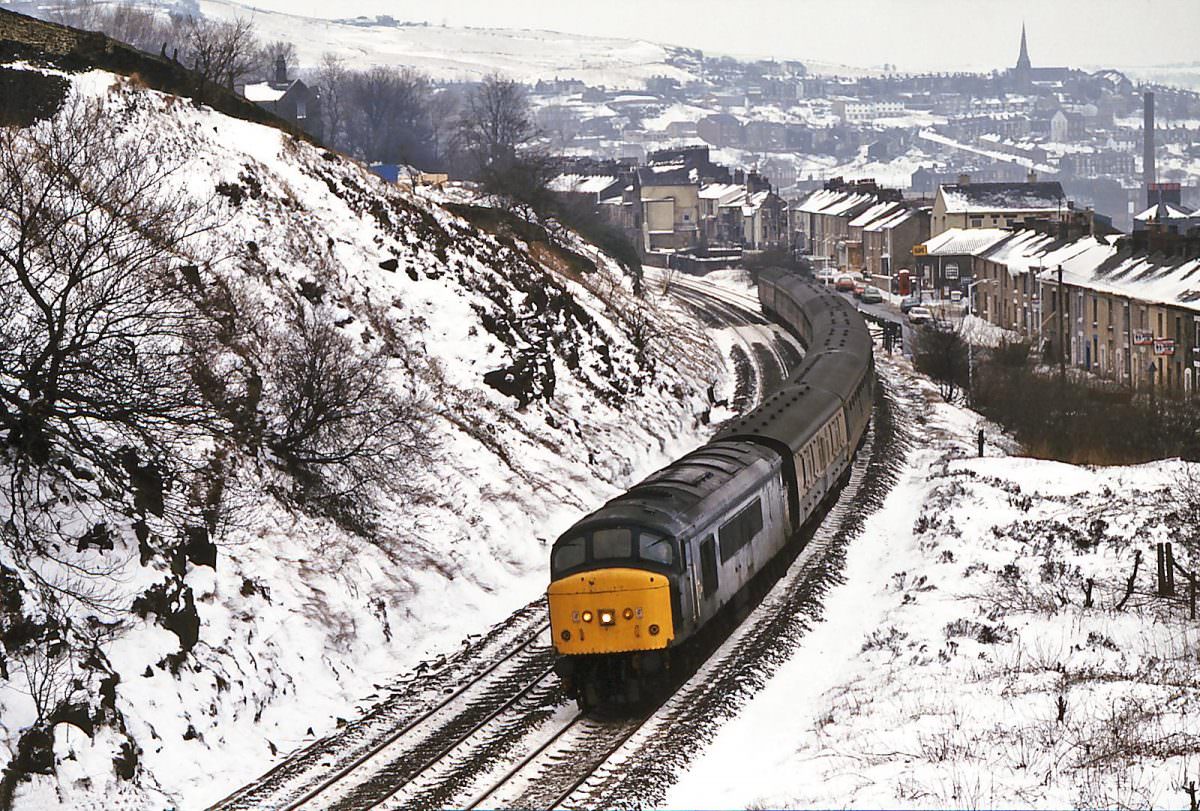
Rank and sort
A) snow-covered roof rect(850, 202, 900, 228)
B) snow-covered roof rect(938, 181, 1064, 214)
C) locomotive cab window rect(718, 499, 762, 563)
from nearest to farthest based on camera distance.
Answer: locomotive cab window rect(718, 499, 762, 563) < snow-covered roof rect(938, 181, 1064, 214) < snow-covered roof rect(850, 202, 900, 228)

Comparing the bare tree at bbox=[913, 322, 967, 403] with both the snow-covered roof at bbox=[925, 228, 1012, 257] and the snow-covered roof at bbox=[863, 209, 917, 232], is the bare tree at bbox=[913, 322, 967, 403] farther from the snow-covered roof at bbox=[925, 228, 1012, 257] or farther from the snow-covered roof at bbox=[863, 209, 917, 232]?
the snow-covered roof at bbox=[863, 209, 917, 232]

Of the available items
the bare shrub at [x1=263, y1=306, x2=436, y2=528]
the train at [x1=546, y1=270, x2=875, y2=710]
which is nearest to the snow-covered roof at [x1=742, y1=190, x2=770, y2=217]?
the train at [x1=546, y1=270, x2=875, y2=710]

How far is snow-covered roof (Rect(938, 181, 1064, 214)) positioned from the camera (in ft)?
340

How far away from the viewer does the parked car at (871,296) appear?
95375 millimetres

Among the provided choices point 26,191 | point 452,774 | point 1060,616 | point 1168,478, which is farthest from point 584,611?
point 1168,478

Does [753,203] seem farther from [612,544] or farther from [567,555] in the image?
[612,544]

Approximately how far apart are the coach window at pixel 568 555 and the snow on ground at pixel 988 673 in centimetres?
329

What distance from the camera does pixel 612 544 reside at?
2028 cm

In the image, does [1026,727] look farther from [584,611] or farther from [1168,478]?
[1168,478]

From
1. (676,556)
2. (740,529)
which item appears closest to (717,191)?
(740,529)

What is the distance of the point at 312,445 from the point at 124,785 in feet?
36.0

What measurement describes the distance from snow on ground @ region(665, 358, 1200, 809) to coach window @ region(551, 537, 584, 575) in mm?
3288

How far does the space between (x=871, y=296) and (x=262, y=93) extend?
46.5 metres

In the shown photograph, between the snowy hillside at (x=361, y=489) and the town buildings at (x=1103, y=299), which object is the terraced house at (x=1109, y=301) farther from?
the snowy hillside at (x=361, y=489)
